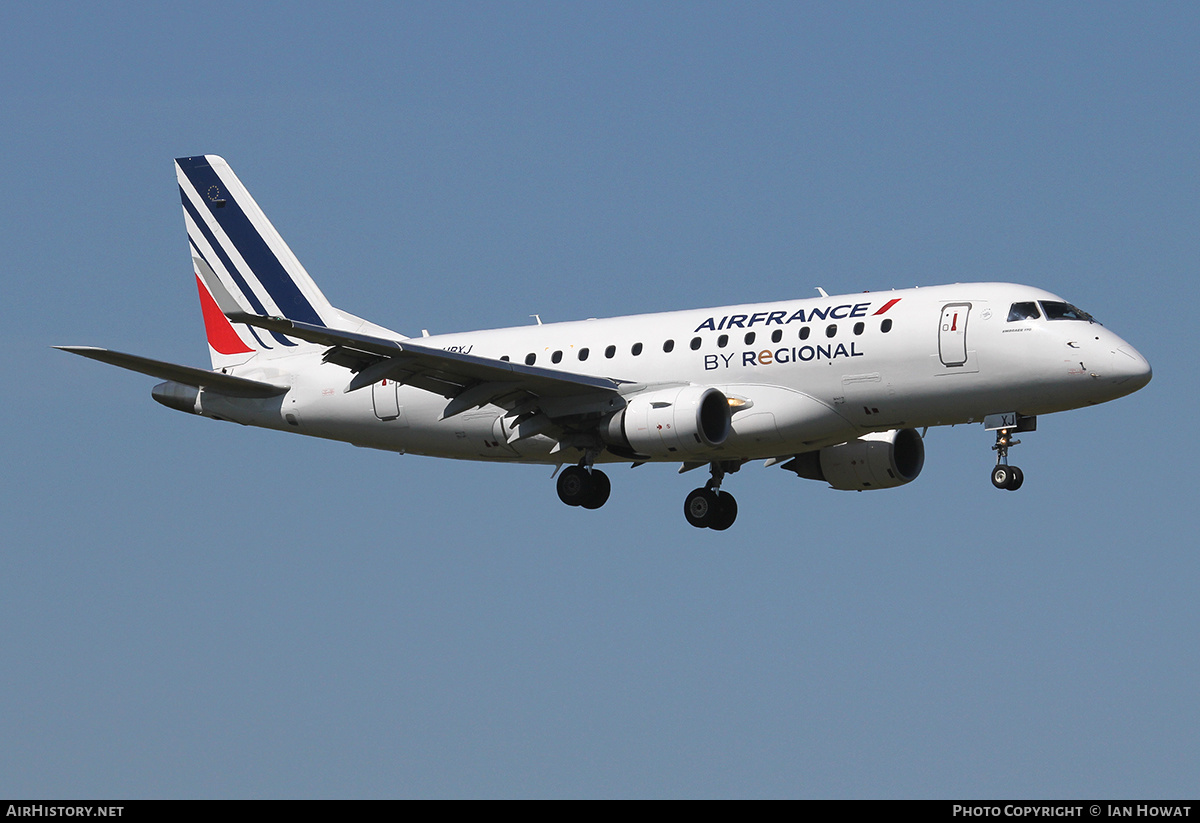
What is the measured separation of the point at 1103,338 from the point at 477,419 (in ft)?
50.9

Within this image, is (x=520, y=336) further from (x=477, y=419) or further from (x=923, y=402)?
(x=923, y=402)

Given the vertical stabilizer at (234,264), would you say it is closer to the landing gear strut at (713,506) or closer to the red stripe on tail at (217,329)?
the red stripe on tail at (217,329)

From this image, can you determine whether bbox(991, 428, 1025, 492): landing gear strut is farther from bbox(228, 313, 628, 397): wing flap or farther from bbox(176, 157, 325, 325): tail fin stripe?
bbox(176, 157, 325, 325): tail fin stripe

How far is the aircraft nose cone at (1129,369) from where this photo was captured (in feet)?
127

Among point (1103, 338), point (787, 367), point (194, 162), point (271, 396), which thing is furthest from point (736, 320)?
point (194, 162)

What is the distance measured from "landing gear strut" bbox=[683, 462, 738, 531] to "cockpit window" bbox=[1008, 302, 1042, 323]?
9.27 m

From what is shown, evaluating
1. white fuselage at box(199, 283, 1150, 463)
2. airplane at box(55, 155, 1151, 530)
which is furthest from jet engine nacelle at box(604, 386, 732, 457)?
white fuselage at box(199, 283, 1150, 463)

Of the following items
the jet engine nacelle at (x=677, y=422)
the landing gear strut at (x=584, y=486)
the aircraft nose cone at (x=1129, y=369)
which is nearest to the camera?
the aircraft nose cone at (x=1129, y=369)

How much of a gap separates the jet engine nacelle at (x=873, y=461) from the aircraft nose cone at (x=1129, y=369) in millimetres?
7654

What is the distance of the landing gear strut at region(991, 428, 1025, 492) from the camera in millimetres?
39094

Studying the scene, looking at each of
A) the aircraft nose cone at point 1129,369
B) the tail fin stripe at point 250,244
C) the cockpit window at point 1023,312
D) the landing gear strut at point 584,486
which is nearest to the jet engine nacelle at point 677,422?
the landing gear strut at point 584,486

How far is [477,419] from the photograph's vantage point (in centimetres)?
4491

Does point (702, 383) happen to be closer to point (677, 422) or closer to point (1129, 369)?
point (677, 422)

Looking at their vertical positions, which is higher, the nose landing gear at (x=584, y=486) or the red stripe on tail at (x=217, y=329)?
the red stripe on tail at (x=217, y=329)
